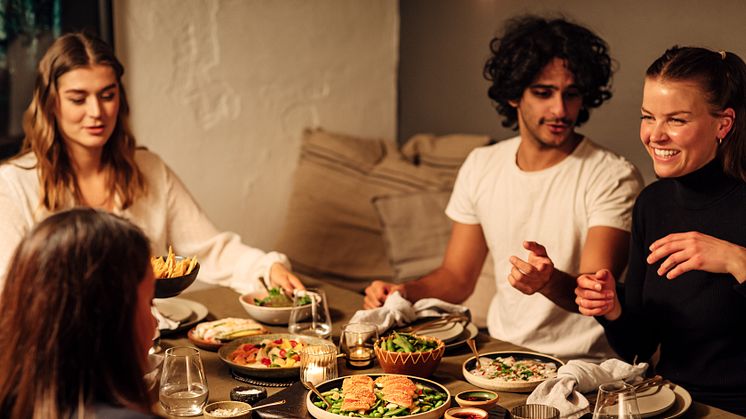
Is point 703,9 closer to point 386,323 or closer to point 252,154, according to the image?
point 386,323

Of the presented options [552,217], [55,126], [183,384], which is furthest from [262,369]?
[55,126]

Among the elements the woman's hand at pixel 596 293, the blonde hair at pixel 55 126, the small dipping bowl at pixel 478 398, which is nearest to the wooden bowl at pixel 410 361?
the small dipping bowl at pixel 478 398

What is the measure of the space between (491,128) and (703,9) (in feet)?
3.69

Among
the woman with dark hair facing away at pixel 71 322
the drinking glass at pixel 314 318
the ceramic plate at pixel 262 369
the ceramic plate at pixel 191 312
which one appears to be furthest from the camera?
the ceramic plate at pixel 191 312

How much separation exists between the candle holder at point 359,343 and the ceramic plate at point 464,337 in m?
0.19

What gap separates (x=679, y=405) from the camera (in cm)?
171

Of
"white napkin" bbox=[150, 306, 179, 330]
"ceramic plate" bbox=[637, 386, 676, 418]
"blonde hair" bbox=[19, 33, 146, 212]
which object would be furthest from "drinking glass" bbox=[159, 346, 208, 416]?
"blonde hair" bbox=[19, 33, 146, 212]

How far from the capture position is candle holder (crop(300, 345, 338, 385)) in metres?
1.78

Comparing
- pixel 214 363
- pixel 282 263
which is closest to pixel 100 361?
pixel 214 363

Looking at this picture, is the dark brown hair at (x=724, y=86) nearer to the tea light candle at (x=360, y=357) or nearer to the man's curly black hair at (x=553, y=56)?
the man's curly black hair at (x=553, y=56)

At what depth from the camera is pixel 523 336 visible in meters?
2.58

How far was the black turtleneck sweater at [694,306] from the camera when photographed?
1979 millimetres

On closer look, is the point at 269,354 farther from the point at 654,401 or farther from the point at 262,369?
the point at 654,401

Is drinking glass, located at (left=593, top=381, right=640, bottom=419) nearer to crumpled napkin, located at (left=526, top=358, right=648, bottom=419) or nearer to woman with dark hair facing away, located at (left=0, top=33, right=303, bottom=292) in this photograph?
crumpled napkin, located at (left=526, top=358, right=648, bottom=419)
